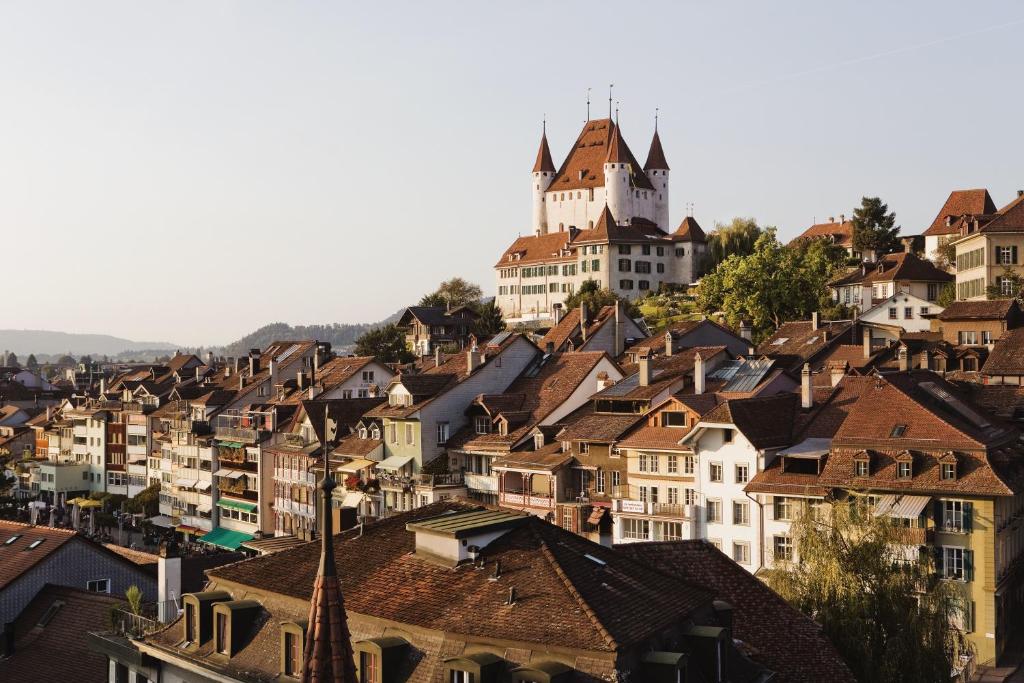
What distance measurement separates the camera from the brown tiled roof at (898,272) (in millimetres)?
115312

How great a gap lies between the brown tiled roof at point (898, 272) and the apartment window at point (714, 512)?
60.3 meters

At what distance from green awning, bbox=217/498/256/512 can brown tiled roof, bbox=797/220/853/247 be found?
84781 mm

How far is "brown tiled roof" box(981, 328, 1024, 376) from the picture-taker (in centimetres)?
7594

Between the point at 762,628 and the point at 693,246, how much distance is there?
135080 mm

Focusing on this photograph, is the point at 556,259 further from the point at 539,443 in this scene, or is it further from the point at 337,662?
the point at 337,662

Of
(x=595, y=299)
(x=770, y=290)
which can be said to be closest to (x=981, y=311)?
(x=770, y=290)

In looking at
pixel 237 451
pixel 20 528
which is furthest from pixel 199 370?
pixel 20 528

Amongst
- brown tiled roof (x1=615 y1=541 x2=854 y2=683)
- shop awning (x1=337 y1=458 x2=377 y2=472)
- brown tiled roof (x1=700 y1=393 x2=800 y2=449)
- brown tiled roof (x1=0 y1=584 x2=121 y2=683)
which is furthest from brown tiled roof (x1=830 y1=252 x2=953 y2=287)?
brown tiled roof (x1=0 y1=584 x2=121 y2=683)

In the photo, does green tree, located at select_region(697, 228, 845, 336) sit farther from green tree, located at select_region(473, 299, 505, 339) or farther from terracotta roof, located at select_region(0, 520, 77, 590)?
terracotta roof, located at select_region(0, 520, 77, 590)

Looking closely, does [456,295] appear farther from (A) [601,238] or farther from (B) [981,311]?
(B) [981,311]

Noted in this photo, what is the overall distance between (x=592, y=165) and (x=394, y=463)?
12222 centimetres

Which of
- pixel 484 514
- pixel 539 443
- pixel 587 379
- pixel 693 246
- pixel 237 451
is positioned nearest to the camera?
pixel 484 514

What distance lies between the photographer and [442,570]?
27078 millimetres

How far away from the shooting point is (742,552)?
60.6 m
